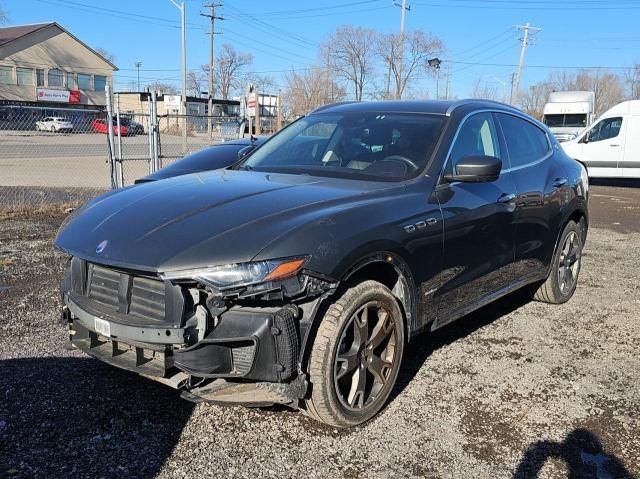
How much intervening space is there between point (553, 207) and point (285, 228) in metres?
2.97

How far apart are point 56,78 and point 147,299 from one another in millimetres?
73328

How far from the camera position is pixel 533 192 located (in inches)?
183

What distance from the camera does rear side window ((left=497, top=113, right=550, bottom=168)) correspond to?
4684 millimetres

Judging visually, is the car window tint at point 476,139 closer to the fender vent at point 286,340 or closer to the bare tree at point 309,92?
the fender vent at point 286,340

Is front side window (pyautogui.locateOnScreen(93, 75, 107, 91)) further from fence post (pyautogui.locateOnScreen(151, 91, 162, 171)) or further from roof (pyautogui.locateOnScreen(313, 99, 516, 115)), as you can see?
roof (pyautogui.locateOnScreen(313, 99, 516, 115))

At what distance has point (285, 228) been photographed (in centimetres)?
286

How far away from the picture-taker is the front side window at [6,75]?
62312 mm

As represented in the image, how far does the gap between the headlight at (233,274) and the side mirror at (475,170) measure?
5.09 feet

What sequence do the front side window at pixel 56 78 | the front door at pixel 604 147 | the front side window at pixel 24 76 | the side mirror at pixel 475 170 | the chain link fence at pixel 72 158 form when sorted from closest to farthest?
the side mirror at pixel 475 170 < the chain link fence at pixel 72 158 < the front door at pixel 604 147 < the front side window at pixel 24 76 < the front side window at pixel 56 78

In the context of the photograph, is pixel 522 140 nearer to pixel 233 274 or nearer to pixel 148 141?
pixel 233 274

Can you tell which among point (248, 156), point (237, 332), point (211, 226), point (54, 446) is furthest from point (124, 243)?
point (248, 156)

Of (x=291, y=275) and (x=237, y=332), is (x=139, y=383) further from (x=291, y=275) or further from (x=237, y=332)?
(x=291, y=275)

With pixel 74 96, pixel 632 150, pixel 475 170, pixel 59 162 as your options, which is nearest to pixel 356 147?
pixel 475 170

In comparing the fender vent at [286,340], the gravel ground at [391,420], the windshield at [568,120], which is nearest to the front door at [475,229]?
the gravel ground at [391,420]
